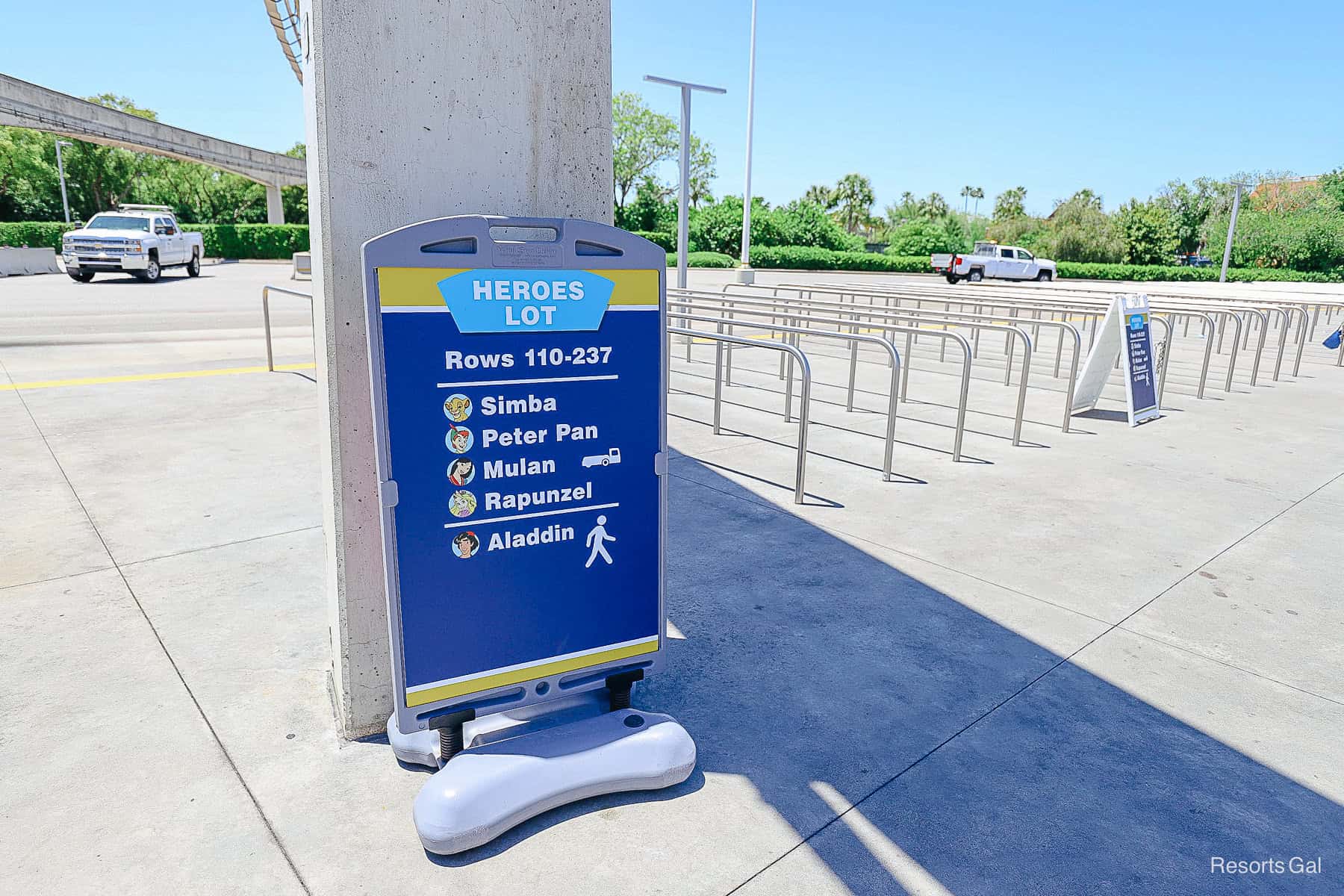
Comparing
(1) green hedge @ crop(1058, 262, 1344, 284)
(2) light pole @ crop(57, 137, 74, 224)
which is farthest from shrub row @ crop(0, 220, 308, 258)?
(1) green hedge @ crop(1058, 262, 1344, 284)

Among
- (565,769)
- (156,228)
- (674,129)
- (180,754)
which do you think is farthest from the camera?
(674,129)

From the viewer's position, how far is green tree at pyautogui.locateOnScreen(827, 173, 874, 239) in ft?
297

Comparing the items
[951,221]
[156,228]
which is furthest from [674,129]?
[156,228]

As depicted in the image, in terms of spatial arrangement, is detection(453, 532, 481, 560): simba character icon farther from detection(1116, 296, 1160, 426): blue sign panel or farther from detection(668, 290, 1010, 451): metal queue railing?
detection(1116, 296, 1160, 426): blue sign panel

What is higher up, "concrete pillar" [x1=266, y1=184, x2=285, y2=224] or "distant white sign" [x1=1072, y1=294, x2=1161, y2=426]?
"concrete pillar" [x1=266, y1=184, x2=285, y2=224]

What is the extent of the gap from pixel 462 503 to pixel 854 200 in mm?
94409

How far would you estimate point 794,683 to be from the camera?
3.18 metres

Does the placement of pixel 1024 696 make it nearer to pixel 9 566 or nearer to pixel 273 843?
pixel 273 843

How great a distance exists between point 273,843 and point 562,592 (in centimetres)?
Answer: 100

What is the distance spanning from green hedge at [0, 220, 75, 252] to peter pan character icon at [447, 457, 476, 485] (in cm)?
4221

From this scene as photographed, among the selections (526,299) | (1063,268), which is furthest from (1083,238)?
(526,299)

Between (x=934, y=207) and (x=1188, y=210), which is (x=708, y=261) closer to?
(x=1188, y=210)

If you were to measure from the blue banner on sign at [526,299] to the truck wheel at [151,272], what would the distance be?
23.3 m

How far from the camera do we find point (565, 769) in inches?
97.1
